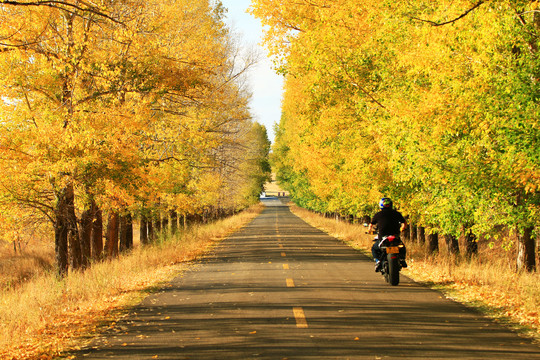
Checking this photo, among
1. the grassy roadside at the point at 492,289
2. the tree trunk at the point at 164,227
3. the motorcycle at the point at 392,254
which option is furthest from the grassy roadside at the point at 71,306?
the tree trunk at the point at 164,227

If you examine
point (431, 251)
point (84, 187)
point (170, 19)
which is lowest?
point (431, 251)

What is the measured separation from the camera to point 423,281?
14328 mm

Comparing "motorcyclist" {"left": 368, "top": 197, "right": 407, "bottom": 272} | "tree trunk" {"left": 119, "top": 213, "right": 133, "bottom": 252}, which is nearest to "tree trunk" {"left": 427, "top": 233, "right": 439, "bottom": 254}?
"motorcyclist" {"left": 368, "top": 197, "right": 407, "bottom": 272}

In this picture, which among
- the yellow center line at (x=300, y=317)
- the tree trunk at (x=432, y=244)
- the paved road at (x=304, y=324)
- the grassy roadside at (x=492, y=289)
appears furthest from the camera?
the tree trunk at (x=432, y=244)

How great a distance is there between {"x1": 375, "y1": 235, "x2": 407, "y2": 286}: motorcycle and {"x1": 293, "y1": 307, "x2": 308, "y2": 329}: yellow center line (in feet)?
11.0

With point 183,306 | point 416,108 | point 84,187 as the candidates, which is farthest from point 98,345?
point 84,187

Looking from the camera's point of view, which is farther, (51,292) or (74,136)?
(74,136)

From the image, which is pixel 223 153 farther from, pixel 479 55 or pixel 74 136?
pixel 479 55

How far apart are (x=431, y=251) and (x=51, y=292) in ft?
49.4

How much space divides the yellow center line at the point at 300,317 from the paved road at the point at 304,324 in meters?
0.02

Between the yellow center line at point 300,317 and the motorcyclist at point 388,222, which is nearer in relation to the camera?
the yellow center line at point 300,317

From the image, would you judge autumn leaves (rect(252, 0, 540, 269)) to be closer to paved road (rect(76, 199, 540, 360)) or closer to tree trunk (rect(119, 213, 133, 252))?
paved road (rect(76, 199, 540, 360))

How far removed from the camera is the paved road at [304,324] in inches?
286

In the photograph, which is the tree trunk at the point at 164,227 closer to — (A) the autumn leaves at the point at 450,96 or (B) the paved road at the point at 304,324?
(A) the autumn leaves at the point at 450,96
